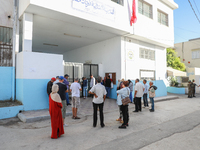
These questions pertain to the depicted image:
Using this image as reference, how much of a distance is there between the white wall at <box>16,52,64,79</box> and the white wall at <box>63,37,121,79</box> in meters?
4.86

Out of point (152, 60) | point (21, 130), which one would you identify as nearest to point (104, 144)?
point (21, 130)

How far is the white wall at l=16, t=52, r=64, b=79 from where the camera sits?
6.80 m

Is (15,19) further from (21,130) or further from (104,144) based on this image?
(104,144)

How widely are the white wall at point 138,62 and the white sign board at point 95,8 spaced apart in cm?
261

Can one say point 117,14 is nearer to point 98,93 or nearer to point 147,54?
point 147,54

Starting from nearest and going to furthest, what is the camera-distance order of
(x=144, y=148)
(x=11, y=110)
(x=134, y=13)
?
(x=144, y=148)
(x=11, y=110)
(x=134, y=13)

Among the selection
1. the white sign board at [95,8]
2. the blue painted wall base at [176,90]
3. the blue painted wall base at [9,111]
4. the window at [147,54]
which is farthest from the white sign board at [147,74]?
the blue painted wall base at [9,111]

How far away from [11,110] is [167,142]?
6.21 metres

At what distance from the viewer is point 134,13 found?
1072cm

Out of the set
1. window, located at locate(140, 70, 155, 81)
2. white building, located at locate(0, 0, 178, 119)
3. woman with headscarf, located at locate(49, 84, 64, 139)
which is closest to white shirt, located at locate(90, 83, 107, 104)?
woman with headscarf, located at locate(49, 84, 64, 139)

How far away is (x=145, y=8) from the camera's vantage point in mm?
12586

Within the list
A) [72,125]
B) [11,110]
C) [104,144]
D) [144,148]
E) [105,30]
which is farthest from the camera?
[105,30]

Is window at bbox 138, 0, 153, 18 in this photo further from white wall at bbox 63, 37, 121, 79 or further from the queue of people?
the queue of people

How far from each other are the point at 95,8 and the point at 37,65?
15.6ft
